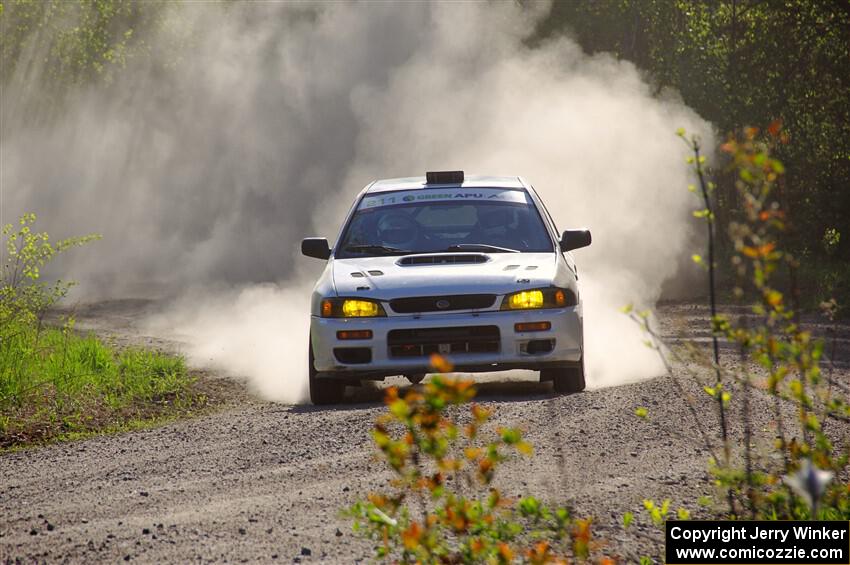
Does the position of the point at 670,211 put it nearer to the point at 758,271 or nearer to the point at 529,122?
the point at 529,122

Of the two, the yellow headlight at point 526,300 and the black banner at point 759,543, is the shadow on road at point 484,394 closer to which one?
the yellow headlight at point 526,300

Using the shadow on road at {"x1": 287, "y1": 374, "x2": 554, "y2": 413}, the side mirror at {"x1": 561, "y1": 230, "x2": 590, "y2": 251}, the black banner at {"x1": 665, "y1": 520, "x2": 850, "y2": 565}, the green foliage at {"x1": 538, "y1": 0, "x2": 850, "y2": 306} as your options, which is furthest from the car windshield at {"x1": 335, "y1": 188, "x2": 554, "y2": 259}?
the green foliage at {"x1": 538, "y1": 0, "x2": 850, "y2": 306}

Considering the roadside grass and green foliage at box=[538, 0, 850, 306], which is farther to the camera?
green foliage at box=[538, 0, 850, 306]

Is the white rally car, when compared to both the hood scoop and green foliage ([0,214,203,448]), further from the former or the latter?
green foliage ([0,214,203,448])

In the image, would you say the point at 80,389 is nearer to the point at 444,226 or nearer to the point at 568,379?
the point at 444,226

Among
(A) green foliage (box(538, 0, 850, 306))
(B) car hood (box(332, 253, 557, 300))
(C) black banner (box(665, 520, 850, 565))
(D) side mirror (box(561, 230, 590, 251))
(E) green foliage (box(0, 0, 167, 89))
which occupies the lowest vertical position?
(C) black banner (box(665, 520, 850, 565))

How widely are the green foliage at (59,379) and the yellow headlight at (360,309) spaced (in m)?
1.93

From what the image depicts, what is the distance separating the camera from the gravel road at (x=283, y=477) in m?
5.70

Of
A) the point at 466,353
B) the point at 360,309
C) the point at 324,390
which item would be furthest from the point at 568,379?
the point at 324,390

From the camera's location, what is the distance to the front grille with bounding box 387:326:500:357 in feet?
30.3

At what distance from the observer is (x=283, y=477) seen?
7.16 metres

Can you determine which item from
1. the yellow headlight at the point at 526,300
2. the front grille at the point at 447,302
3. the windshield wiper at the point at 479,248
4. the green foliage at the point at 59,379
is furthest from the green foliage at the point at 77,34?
the yellow headlight at the point at 526,300

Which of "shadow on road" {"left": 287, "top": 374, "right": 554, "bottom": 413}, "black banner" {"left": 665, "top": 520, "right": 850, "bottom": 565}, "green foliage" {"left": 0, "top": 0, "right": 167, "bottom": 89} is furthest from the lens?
"green foliage" {"left": 0, "top": 0, "right": 167, "bottom": 89}

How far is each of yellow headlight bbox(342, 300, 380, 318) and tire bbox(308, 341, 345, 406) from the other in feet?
1.70
